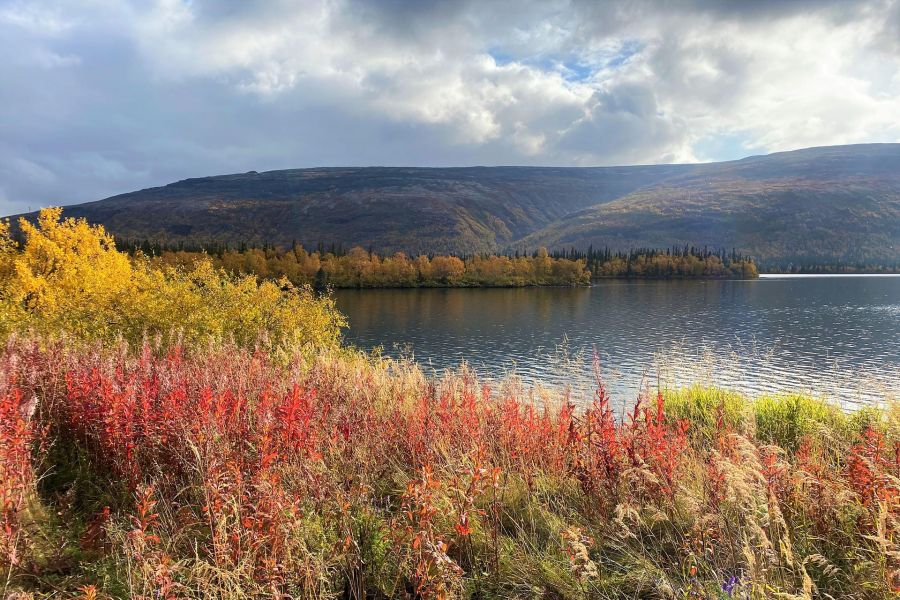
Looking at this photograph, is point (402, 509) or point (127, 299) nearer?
point (402, 509)

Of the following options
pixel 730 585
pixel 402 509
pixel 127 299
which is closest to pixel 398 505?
pixel 402 509

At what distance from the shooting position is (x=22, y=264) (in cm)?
2569

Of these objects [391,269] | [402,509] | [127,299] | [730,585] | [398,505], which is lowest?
[398,505]

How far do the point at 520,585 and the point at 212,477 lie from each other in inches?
102

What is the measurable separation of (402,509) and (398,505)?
143cm

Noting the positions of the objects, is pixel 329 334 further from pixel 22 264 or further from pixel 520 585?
pixel 520 585

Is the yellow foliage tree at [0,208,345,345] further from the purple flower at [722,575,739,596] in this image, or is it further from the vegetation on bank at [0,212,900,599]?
the purple flower at [722,575,739,596]

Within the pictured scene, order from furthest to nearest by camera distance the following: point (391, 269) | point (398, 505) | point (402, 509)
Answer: point (391, 269)
point (398, 505)
point (402, 509)

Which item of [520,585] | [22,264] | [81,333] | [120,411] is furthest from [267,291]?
[520,585]

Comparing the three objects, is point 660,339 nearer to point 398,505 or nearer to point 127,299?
point 127,299

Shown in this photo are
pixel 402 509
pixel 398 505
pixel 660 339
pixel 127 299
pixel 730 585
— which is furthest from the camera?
pixel 660 339

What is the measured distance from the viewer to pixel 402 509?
15.6ft

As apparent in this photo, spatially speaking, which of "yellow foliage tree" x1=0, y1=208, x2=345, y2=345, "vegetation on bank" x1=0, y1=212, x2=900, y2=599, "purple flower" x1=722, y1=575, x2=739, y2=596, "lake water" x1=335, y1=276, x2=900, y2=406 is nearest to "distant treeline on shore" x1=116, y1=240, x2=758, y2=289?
"lake water" x1=335, y1=276, x2=900, y2=406

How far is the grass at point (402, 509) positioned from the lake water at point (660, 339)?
20.8 ft
